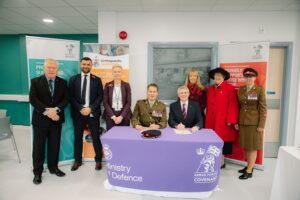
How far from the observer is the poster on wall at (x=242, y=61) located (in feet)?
10.8

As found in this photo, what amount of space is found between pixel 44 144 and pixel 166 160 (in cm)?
175

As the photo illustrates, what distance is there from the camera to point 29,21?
473 cm

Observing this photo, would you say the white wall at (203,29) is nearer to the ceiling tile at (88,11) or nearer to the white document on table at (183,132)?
the ceiling tile at (88,11)

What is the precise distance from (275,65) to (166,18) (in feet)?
7.16

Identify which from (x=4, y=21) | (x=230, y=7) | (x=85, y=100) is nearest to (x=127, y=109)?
(x=85, y=100)

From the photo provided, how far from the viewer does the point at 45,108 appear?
2857 millimetres

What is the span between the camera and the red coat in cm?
312

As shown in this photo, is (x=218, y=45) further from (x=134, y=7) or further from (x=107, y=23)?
(x=107, y=23)

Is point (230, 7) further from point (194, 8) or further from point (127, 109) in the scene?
point (127, 109)

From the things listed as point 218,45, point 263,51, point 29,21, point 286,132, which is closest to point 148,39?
point 218,45

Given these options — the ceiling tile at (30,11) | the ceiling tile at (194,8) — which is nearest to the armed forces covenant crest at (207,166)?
the ceiling tile at (194,8)

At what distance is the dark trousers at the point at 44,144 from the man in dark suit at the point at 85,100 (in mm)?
320

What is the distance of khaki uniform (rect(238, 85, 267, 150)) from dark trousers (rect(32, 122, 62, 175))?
104 inches

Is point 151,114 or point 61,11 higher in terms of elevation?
point 61,11
